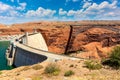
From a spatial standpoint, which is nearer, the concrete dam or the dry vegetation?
the dry vegetation

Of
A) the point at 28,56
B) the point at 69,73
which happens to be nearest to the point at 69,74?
the point at 69,73

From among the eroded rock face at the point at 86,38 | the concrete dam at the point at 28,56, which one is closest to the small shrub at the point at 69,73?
the concrete dam at the point at 28,56

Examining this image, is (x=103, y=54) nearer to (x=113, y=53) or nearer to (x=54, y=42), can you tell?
(x=54, y=42)

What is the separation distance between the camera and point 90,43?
74.6 m

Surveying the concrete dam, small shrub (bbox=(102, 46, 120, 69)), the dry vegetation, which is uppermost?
small shrub (bbox=(102, 46, 120, 69))

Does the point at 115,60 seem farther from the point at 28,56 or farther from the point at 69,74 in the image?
the point at 28,56

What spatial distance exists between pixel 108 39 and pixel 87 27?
8.57 m

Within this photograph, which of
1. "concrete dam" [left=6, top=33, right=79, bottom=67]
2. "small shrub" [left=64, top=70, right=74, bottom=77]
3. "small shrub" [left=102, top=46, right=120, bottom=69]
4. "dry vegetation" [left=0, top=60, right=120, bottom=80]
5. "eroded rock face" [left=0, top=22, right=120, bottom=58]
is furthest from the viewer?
"eroded rock face" [left=0, top=22, right=120, bottom=58]

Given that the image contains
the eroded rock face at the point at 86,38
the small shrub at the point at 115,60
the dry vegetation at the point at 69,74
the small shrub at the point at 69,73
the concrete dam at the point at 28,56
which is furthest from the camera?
the eroded rock face at the point at 86,38

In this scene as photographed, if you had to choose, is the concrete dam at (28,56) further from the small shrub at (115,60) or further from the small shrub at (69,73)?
the small shrub at (69,73)

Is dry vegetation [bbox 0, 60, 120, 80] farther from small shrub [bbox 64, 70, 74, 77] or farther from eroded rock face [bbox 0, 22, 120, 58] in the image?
eroded rock face [bbox 0, 22, 120, 58]

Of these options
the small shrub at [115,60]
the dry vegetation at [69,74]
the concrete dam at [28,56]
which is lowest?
the concrete dam at [28,56]

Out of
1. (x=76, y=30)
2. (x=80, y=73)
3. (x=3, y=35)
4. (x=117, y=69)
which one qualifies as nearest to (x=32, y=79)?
(x=80, y=73)

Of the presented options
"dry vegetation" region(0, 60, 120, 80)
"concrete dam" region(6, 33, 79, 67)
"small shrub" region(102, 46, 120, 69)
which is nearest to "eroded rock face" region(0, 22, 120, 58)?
"concrete dam" region(6, 33, 79, 67)
